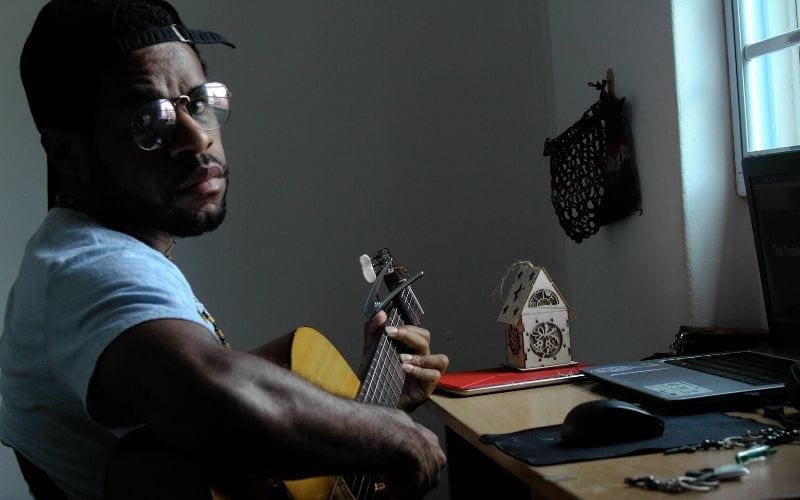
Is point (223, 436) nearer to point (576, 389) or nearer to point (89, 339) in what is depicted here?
point (89, 339)

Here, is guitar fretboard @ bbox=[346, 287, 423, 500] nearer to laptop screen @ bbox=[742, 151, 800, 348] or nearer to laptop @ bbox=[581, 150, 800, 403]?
laptop @ bbox=[581, 150, 800, 403]

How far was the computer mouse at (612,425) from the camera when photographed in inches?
44.3

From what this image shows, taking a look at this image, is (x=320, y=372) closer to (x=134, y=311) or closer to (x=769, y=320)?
(x=134, y=311)

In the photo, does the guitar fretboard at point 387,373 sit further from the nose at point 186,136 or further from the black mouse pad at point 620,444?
the nose at point 186,136

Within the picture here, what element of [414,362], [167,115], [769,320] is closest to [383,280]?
[414,362]

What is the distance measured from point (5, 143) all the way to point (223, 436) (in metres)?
1.98

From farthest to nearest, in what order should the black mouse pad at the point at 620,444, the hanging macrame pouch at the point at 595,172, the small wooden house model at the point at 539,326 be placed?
1. the hanging macrame pouch at the point at 595,172
2. the small wooden house model at the point at 539,326
3. the black mouse pad at the point at 620,444

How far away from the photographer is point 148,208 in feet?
4.35

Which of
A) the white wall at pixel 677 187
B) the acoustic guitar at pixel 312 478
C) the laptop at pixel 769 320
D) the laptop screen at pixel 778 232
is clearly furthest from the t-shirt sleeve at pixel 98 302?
the white wall at pixel 677 187

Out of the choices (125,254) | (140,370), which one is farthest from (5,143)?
(140,370)

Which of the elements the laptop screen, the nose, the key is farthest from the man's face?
the laptop screen

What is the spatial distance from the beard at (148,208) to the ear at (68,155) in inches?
1.0

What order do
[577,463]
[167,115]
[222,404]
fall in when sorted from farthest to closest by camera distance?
[167,115]
[577,463]
[222,404]

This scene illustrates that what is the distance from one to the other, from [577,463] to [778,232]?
699 millimetres
